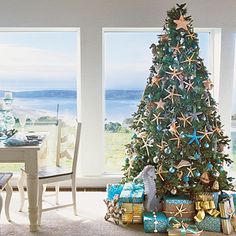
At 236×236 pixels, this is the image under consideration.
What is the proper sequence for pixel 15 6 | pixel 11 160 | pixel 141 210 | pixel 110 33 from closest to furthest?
1. pixel 11 160
2. pixel 141 210
3. pixel 15 6
4. pixel 110 33

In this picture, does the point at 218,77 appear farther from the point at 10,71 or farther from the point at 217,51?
the point at 10,71

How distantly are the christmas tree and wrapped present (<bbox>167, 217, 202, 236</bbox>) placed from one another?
0.98ft

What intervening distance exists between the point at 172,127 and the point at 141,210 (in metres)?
0.83

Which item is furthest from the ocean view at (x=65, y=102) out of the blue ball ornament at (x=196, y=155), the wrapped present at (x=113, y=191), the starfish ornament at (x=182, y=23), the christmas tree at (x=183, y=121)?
the blue ball ornament at (x=196, y=155)

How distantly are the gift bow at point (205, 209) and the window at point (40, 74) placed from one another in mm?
1961

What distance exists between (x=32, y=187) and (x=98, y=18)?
7.01 feet

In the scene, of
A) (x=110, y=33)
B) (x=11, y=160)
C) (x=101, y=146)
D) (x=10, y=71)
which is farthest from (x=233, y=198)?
(x=10, y=71)

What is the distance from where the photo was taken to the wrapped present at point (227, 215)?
10.5 ft

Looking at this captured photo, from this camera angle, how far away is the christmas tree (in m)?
3.37

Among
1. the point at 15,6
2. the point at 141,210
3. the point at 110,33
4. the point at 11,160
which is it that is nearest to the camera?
the point at 11,160

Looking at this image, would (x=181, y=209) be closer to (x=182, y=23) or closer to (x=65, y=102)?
(x=182, y=23)

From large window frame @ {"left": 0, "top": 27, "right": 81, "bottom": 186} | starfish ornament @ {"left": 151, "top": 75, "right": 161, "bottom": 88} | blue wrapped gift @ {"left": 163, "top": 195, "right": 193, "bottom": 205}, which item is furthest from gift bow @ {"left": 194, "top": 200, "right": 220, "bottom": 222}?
large window frame @ {"left": 0, "top": 27, "right": 81, "bottom": 186}

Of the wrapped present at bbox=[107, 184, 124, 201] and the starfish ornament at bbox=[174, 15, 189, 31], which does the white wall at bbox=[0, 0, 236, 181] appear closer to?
the starfish ornament at bbox=[174, 15, 189, 31]

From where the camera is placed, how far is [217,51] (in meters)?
4.35
